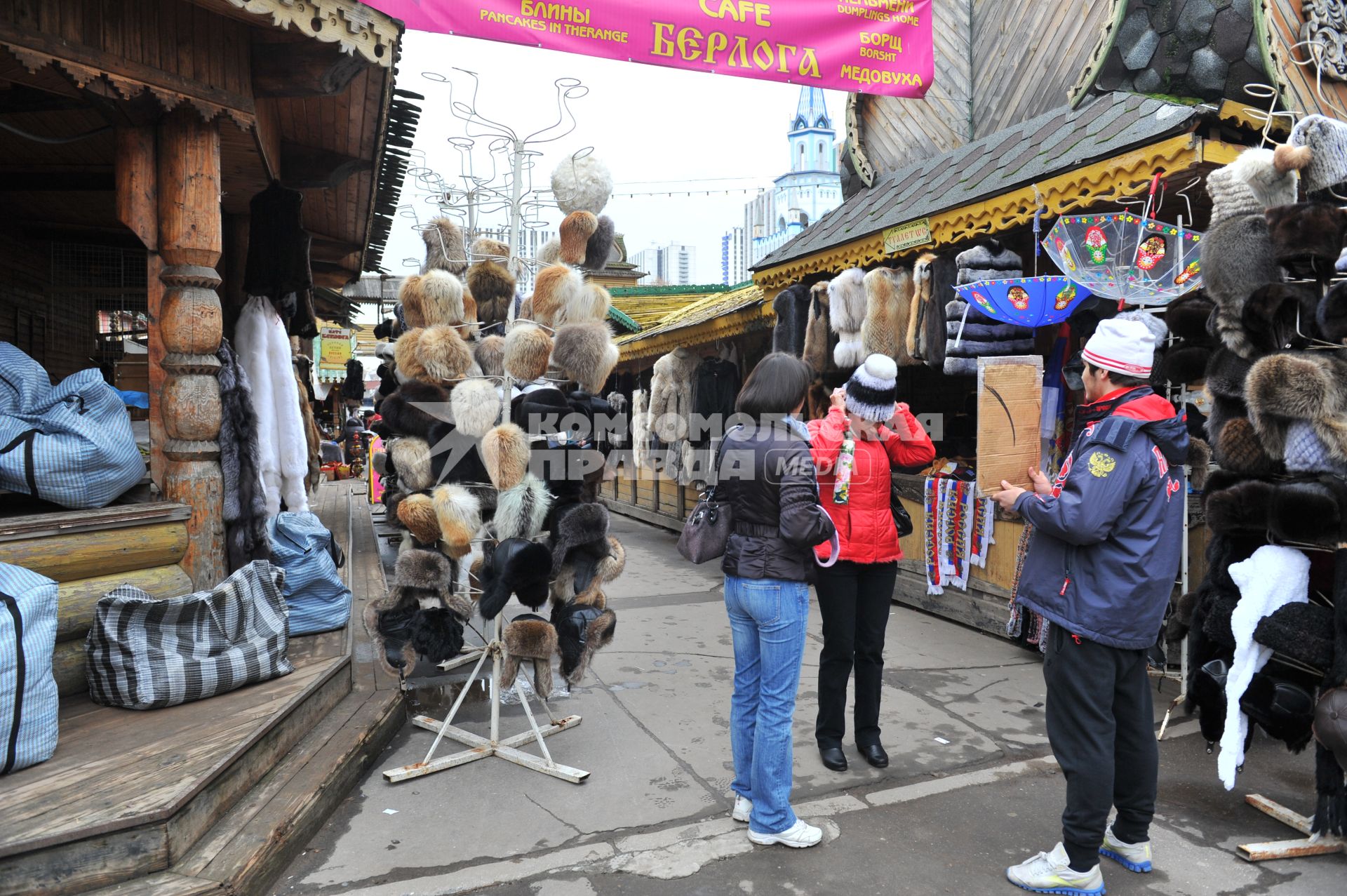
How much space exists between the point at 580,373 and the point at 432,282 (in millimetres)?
869

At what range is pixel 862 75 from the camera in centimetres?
679

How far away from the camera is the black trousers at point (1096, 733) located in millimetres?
2844

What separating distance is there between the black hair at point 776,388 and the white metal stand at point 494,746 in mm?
1773

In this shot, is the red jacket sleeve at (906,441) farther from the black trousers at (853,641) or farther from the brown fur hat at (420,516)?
the brown fur hat at (420,516)

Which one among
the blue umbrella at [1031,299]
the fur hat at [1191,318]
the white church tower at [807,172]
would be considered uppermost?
the white church tower at [807,172]

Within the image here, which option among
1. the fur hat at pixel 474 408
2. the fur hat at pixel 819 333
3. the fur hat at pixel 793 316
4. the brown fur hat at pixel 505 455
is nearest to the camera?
the brown fur hat at pixel 505 455

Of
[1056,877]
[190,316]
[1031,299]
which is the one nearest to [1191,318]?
[1031,299]

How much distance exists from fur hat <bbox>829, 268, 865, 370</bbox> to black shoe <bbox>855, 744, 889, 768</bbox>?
368 centimetres

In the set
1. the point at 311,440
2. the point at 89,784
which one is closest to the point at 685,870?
the point at 89,784

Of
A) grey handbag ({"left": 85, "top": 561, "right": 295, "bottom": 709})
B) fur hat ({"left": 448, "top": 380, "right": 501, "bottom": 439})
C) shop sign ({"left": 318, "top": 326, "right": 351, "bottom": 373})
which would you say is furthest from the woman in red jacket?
shop sign ({"left": 318, "top": 326, "right": 351, "bottom": 373})

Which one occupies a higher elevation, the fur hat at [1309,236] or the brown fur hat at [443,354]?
the fur hat at [1309,236]

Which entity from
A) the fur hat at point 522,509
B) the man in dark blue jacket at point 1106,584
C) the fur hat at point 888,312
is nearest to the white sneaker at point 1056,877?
the man in dark blue jacket at point 1106,584

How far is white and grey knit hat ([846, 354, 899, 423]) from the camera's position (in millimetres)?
3900

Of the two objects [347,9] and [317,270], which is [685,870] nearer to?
[347,9]
